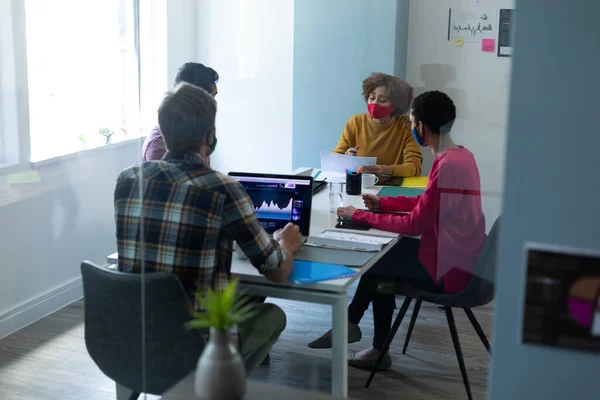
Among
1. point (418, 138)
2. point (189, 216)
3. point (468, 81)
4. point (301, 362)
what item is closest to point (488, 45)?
point (468, 81)

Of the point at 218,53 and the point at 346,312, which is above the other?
the point at 218,53

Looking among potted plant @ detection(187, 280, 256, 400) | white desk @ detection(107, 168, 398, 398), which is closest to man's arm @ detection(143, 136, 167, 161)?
white desk @ detection(107, 168, 398, 398)

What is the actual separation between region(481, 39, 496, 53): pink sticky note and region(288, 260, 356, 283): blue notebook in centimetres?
77

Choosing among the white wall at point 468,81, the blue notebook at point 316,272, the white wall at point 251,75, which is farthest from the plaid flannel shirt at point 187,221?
the white wall at point 468,81

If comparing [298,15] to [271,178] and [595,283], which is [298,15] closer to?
[271,178]

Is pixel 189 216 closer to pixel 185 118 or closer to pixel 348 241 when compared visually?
pixel 185 118

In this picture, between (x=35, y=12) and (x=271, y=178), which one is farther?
(x=35, y=12)

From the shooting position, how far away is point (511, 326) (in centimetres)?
146

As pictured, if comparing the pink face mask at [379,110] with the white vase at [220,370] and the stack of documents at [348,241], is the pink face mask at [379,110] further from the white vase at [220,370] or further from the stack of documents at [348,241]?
the white vase at [220,370]

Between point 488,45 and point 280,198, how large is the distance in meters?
0.93

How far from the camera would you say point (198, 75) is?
230 centimetres

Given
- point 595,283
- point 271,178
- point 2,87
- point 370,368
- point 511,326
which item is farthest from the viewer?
point 2,87

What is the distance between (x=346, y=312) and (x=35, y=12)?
1.64 m

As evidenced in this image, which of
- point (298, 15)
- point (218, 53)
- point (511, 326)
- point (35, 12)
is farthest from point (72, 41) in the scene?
point (511, 326)
